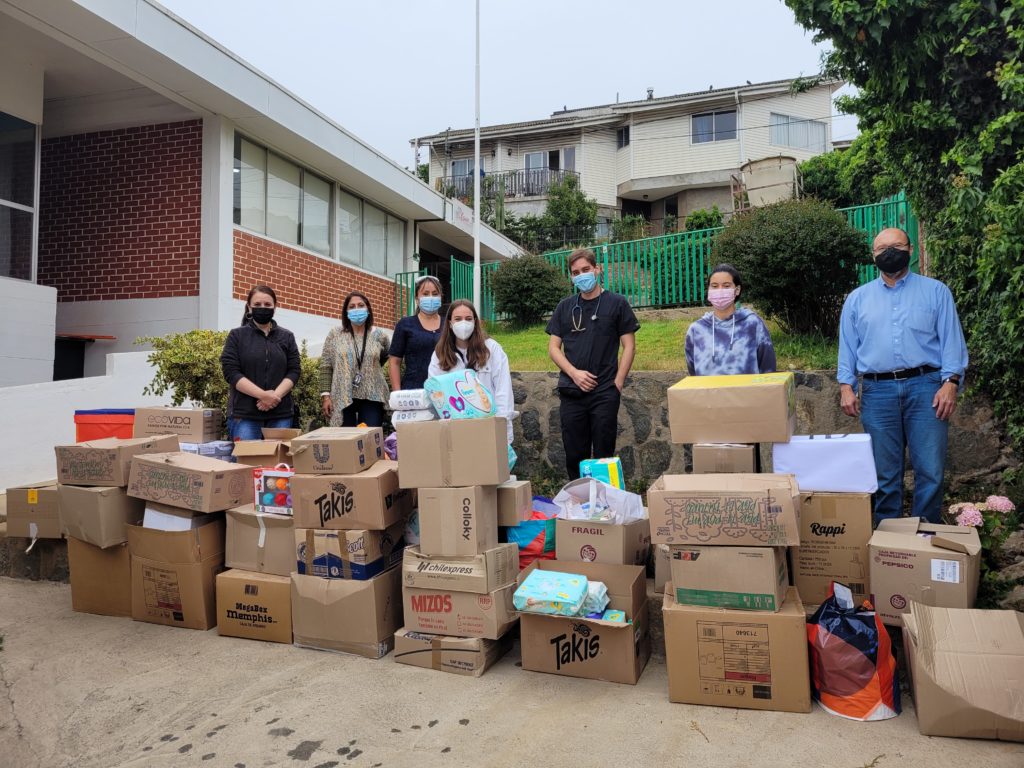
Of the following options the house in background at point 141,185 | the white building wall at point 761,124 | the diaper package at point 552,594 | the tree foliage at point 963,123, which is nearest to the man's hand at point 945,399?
the tree foliage at point 963,123

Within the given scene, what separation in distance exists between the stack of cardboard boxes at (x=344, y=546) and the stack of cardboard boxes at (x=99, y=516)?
1.11m

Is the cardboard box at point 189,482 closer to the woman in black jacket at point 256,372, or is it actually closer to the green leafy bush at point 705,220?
the woman in black jacket at point 256,372

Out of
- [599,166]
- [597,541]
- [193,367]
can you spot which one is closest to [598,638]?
[597,541]

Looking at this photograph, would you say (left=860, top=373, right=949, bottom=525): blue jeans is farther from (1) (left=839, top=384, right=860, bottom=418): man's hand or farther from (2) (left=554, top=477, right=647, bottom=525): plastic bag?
(2) (left=554, top=477, right=647, bottom=525): plastic bag

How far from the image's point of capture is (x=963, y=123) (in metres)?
3.78

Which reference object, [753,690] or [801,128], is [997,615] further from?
[801,128]

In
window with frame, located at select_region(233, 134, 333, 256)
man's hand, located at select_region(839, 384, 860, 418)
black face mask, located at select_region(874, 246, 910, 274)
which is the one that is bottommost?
man's hand, located at select_region(839, 384, 860, 418)

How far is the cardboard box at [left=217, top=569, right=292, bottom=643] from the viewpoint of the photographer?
11.6ft

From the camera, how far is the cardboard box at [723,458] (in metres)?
3.22

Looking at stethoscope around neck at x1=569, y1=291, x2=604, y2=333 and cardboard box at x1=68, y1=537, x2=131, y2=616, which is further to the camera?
stethoscope around neck at x1=569, y1=291, x2=604, y2=333

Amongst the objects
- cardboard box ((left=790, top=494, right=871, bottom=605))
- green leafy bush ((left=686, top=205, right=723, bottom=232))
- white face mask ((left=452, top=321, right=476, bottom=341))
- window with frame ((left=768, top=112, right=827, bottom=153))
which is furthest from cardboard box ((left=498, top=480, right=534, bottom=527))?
window with frame ((left=768, top=112, right=827, bottom=153))

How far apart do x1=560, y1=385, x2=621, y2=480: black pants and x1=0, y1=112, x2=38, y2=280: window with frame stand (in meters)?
6.70

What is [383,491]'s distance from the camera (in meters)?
3.38

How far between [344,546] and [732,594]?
71.1 inches
